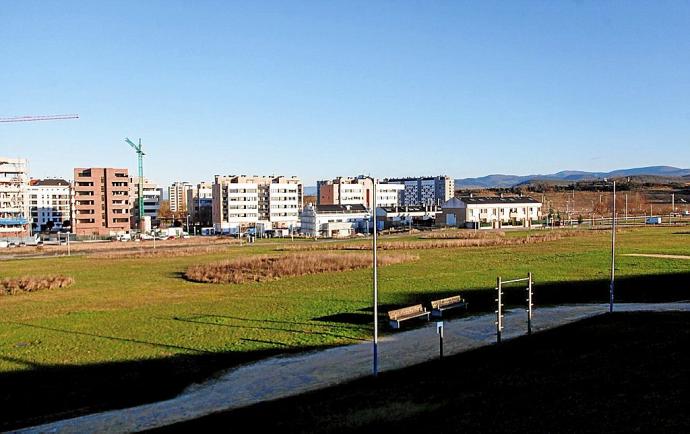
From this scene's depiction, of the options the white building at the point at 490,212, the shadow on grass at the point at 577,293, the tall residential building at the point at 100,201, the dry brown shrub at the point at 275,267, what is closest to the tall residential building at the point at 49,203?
the tall residential building at the point at 100,201

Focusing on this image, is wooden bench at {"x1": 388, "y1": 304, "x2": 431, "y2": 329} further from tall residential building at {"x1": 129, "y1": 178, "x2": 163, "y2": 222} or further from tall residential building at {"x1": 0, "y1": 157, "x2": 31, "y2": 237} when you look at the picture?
tall residential building at {"x1": 129, "y1": 178, "x2": 163, "y2": 222}

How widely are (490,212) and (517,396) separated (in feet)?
350

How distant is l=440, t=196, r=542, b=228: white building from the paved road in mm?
85716

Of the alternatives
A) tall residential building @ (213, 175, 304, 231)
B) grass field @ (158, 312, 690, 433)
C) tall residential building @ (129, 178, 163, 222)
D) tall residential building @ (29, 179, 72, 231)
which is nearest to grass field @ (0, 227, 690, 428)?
grass field @ (158, 312, 690, 433)

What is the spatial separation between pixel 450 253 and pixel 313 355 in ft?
140

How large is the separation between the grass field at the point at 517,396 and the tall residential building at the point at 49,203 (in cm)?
14644

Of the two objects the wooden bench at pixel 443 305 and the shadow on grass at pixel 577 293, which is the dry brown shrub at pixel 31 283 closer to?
the shadow on grass at pixel 577 293

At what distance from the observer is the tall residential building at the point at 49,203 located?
154000 mm

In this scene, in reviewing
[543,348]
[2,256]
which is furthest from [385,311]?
[2,256]

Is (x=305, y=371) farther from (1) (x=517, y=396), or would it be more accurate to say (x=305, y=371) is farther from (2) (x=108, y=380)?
(1) (x=517, y=396)

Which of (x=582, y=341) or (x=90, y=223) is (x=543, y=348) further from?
(x=90, y=223)

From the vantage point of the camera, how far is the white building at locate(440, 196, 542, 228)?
376 ft

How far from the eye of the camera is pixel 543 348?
19.1m

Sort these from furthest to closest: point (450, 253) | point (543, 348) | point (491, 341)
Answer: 1. point (450, 253)
2. point (491, 341)
3. point (543, 348)
